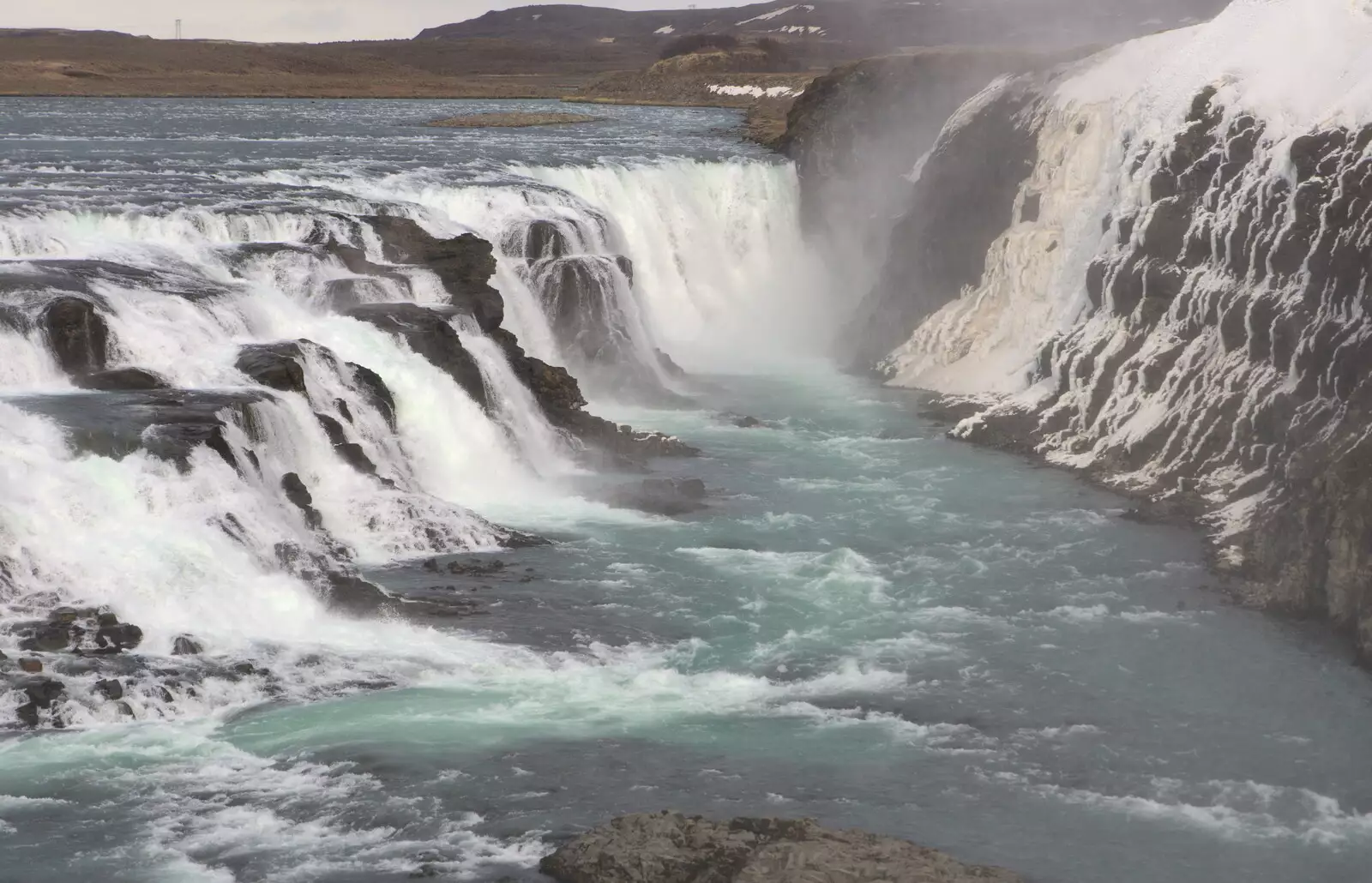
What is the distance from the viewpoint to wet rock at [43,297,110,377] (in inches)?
843

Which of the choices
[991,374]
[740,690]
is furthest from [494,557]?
[991,374]

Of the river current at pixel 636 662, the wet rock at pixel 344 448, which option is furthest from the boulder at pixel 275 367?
the wet rock at pixel 344 448

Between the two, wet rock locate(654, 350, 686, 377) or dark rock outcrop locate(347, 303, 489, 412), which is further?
wet rock locate(654, 350, 686, 377)

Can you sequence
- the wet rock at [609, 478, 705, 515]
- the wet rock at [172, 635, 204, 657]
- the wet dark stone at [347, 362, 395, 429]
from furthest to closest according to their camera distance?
the wet dark stone at [347, 362, 395, 429] → the wet rock at [609, 478, 705, 515] → the wet rock at [172, 635, 204, 657]

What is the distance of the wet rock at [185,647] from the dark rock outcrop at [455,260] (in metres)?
11.3

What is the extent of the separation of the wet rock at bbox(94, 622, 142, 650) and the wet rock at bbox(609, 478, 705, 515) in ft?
28.2

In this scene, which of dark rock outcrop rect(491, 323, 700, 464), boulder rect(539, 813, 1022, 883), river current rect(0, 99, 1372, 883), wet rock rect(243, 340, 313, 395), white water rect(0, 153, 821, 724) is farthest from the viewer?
dark rock outcrop rect(491, 323, 700, 464)

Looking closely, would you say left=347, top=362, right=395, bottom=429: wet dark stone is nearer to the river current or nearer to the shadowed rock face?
the river current

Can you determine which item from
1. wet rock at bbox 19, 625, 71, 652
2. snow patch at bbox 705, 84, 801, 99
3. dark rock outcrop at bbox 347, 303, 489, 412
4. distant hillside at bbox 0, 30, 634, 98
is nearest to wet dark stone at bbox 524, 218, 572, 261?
dark rock outcrop at bbox 347, 303, 489, 412

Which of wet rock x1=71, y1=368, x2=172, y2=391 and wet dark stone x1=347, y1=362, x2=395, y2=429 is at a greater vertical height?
wet rock x1=71, y1=368, x2=172, y2=391

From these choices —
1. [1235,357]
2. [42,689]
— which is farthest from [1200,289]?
[42,689]

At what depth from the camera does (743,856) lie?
40.6 ft

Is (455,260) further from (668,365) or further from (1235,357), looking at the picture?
(1235,357)

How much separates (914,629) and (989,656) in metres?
1.12
